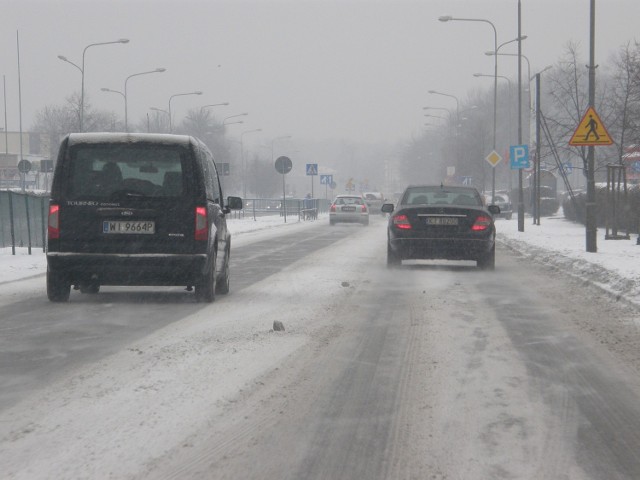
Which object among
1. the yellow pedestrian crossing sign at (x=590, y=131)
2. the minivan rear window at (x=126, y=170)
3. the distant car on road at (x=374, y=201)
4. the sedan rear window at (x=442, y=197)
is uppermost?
the yellow pedestrian crossing sign at (x=590, y=131)

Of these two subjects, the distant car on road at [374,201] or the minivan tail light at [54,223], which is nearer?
the minivan tail light at [54,223]

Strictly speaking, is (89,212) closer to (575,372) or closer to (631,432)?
(575,372)

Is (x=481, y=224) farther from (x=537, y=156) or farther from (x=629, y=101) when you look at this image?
(x=537, y=156)

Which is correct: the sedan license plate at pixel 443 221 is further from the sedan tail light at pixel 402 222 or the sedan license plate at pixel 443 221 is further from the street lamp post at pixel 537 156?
the street lamp post at pixel 537 156

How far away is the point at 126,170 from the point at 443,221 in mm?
7215

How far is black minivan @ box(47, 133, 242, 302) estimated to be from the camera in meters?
11.2

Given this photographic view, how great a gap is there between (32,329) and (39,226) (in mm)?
14247

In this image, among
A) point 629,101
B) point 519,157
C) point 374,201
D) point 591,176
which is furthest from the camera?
point 374,201

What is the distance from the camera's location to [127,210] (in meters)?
11.2

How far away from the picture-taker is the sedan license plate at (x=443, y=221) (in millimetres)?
17203

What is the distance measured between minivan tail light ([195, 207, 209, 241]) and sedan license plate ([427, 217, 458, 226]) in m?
6.65

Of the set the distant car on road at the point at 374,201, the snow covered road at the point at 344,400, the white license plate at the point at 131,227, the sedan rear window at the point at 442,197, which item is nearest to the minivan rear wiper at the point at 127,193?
the white license plate at the point at 131,227

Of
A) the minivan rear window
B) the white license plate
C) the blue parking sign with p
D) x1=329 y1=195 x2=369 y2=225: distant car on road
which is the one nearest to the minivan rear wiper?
the minivan rear window

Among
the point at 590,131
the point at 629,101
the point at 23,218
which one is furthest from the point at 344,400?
the point at 629,101
